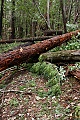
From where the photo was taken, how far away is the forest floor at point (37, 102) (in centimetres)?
451

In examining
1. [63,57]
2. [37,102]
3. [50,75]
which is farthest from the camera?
[63,57]

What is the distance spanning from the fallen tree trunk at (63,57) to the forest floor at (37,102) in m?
0.96

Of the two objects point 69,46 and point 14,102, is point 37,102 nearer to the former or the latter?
point 14,102

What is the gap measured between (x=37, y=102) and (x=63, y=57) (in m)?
2.32

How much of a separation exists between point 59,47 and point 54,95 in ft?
13.9

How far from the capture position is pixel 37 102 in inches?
206

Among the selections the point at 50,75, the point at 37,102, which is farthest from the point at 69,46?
the point at 37,102

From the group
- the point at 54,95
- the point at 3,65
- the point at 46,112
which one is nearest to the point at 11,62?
the point at 3,65

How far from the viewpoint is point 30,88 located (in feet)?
19.8

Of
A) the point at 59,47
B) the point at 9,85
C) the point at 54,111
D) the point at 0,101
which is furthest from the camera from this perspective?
the point at 59,47

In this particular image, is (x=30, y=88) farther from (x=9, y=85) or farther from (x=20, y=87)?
(x=9, y=85)

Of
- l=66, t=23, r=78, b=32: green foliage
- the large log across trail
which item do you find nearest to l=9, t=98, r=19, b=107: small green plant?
the large log across trail

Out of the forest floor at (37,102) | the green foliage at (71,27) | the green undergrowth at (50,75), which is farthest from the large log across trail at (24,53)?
the green foliage at (71,27)

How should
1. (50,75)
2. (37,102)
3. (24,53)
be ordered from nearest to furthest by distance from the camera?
(37,102) < (50,75) < (24,53)
